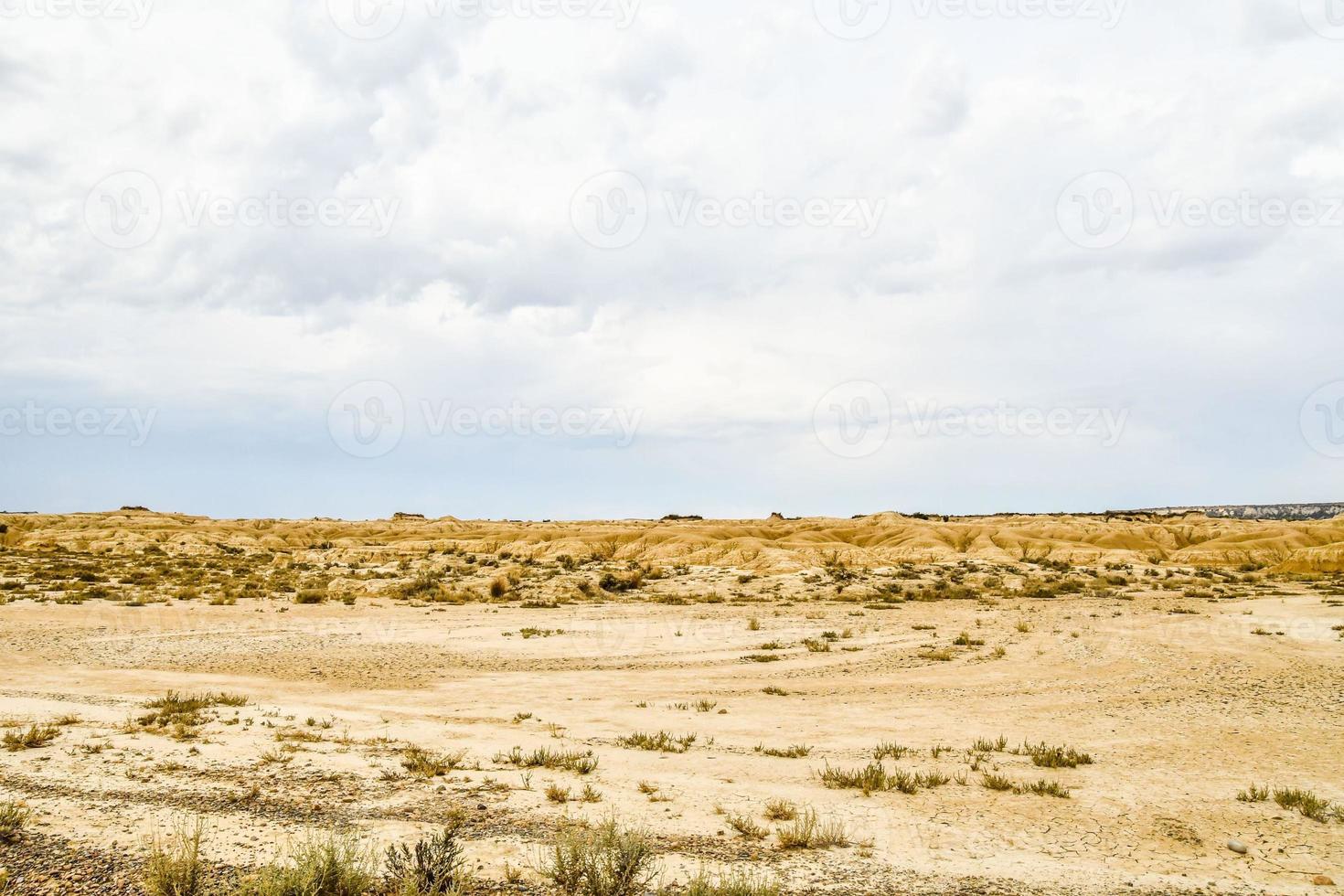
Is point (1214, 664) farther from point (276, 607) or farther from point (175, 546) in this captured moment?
point (175, 546)

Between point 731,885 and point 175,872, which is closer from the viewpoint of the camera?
point 175,872

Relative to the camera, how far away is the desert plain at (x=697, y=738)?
6.89 metres

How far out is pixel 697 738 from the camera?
1146 centimetres

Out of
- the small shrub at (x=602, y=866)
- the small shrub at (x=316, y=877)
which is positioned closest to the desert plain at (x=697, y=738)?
the small shrub at (x=602, y=866)

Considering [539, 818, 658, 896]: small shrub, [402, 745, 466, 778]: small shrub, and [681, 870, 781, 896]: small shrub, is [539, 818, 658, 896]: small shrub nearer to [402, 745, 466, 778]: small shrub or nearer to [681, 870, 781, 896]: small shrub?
[681, 870, 781, 896]: small shrub

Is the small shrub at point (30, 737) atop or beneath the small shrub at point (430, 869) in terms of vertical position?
atop

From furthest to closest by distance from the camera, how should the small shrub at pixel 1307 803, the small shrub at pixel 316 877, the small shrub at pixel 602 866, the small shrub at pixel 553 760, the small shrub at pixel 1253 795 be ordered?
the small shrub at pixel 553 760 → the small shrub at pixel 1253 795 → the small shrub at pixel 1307 803 → the small shrub at pixel 602 866 → the small shrub at pixel 316 877

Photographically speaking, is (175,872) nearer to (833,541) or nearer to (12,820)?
(12,820)

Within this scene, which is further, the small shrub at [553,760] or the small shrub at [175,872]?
the small shrub at [553,760]

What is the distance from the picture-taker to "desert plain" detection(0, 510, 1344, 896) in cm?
689

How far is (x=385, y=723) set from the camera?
1181cm

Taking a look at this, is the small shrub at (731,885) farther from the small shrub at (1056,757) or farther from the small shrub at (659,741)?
the small shrub at (1056,757)

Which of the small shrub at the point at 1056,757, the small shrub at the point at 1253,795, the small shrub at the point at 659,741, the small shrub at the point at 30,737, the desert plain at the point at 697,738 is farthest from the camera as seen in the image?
the small shrub at the point at 659,741

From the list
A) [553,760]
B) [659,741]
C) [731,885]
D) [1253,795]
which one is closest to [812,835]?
[731,885]
